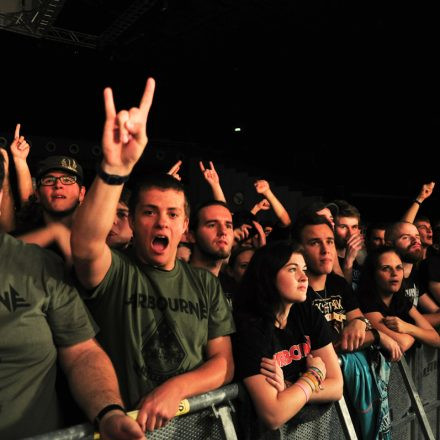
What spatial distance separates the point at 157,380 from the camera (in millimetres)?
1914

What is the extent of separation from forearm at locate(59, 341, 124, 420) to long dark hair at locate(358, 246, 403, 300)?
2325 millimetres

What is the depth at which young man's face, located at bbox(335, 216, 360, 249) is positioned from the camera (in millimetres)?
4402

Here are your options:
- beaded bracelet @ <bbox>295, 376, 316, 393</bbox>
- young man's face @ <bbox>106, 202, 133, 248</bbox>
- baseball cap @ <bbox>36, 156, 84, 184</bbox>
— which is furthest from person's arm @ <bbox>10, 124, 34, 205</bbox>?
beaded bracelet @ <bbox>295, 376, 316, 393</bbox>

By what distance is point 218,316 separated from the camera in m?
2.18

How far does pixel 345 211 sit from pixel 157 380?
2986 millimetres

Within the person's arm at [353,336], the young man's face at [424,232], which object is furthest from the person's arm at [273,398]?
the young man's face at [424,232]

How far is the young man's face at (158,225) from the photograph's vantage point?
2098 millimetres

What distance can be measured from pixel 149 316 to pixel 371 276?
2.17 metres

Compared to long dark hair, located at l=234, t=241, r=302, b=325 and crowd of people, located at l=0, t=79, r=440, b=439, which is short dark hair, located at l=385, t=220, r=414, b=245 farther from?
Answer: long dark hair, located at l=234, t=241, r=302, b=325

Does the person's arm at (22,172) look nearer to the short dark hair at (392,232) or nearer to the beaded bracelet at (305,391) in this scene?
the beaded bracelet at (305,391)

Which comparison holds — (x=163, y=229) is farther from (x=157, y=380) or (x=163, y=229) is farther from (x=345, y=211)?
(x=345, y=211)

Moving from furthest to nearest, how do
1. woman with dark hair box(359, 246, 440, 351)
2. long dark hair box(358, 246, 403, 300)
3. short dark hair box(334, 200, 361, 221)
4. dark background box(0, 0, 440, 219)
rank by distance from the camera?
dark background box(0, 0, 440, 219), short dark hair box(334, 200, 361, 221), long dark hair box(358, 246, 403, 300), woman with dark hair box(359, 246, 440, 351)

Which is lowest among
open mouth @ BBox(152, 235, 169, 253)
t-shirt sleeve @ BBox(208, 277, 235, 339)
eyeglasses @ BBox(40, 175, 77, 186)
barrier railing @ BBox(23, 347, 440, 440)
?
barrier railing @ BBox(23, 347, 440, 440)

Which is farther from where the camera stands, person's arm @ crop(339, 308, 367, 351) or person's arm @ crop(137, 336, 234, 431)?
person's arm @ crop(339, 308, 367, 351)
